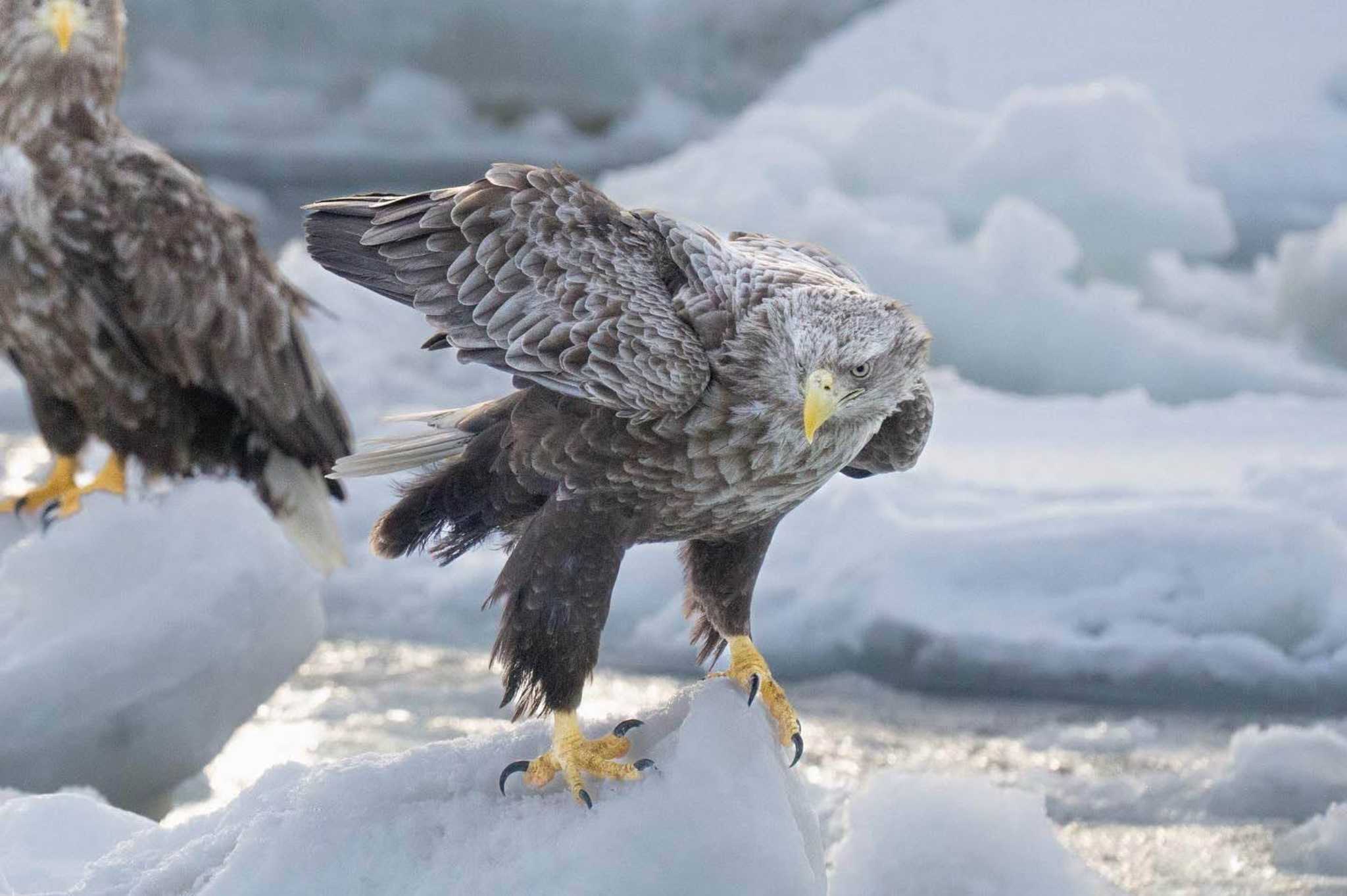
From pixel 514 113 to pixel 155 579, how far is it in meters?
8.80

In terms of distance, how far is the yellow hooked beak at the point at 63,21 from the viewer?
453cm

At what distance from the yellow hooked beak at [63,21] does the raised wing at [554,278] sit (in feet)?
6.12

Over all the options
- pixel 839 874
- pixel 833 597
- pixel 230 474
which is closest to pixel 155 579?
pixel 230 474

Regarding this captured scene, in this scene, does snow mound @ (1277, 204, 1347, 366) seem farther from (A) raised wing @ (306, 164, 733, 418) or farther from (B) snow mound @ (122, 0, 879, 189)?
(A) raised wing @ (306, 164, 733, 418)

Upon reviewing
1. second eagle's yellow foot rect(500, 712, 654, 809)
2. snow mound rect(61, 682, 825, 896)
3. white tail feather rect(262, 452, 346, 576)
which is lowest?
white tail feather rect(262, 452, 346, 576)

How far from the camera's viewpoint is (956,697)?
531 cm

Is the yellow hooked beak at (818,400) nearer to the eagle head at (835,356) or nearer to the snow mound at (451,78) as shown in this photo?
the eagle head at (835,356)

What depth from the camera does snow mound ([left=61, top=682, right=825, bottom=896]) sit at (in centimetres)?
272

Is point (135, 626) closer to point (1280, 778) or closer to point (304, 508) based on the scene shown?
point (304, 508)

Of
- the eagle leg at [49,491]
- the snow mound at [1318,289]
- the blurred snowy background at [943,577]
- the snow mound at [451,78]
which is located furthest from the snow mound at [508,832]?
the snow mound at [451,78]

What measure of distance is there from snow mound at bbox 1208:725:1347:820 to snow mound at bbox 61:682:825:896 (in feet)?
6.18

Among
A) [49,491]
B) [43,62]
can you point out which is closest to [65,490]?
[49,491]

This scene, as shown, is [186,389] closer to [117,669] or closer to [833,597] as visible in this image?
[117,669]

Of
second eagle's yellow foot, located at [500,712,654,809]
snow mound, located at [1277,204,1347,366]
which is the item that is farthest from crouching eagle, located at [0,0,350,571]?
snow mound, located at [1277,204,1347,366]
